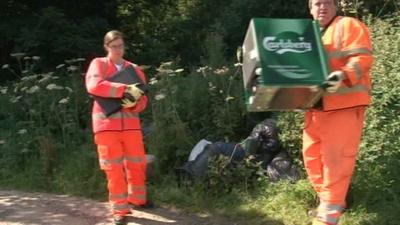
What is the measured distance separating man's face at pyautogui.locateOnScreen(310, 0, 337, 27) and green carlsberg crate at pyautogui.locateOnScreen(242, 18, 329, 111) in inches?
6.8

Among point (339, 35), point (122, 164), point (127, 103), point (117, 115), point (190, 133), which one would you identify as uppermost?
point (339, 35)

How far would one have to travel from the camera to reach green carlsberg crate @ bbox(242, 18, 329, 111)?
166 inches

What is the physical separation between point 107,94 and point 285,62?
2024 millimetres

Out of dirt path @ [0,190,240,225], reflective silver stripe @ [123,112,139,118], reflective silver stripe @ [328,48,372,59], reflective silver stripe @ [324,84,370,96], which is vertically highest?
reflective silver stripe @ [328,48,372,59]

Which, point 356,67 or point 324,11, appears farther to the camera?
point 324,11

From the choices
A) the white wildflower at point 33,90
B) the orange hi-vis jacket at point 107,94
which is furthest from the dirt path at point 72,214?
the white wildflower at point 33,90

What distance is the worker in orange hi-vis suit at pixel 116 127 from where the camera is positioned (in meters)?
5.66

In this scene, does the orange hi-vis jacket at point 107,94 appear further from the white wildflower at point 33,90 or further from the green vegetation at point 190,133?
the white wildflower at point 33,90

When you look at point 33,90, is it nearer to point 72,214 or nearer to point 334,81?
point 72,214

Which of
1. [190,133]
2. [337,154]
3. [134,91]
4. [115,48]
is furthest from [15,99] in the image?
[337,154]

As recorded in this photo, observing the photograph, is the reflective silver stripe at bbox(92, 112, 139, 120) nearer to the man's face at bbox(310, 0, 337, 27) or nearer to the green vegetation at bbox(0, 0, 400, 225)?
the green vegetation at bbox(0, 0, 400, 225)

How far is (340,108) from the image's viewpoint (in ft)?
14.5

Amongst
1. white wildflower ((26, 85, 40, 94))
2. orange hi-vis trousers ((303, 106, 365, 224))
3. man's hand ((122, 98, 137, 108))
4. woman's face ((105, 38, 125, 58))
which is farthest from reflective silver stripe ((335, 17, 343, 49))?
white wildflower ((26, 85, 40, 94))

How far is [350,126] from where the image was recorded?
443cm
